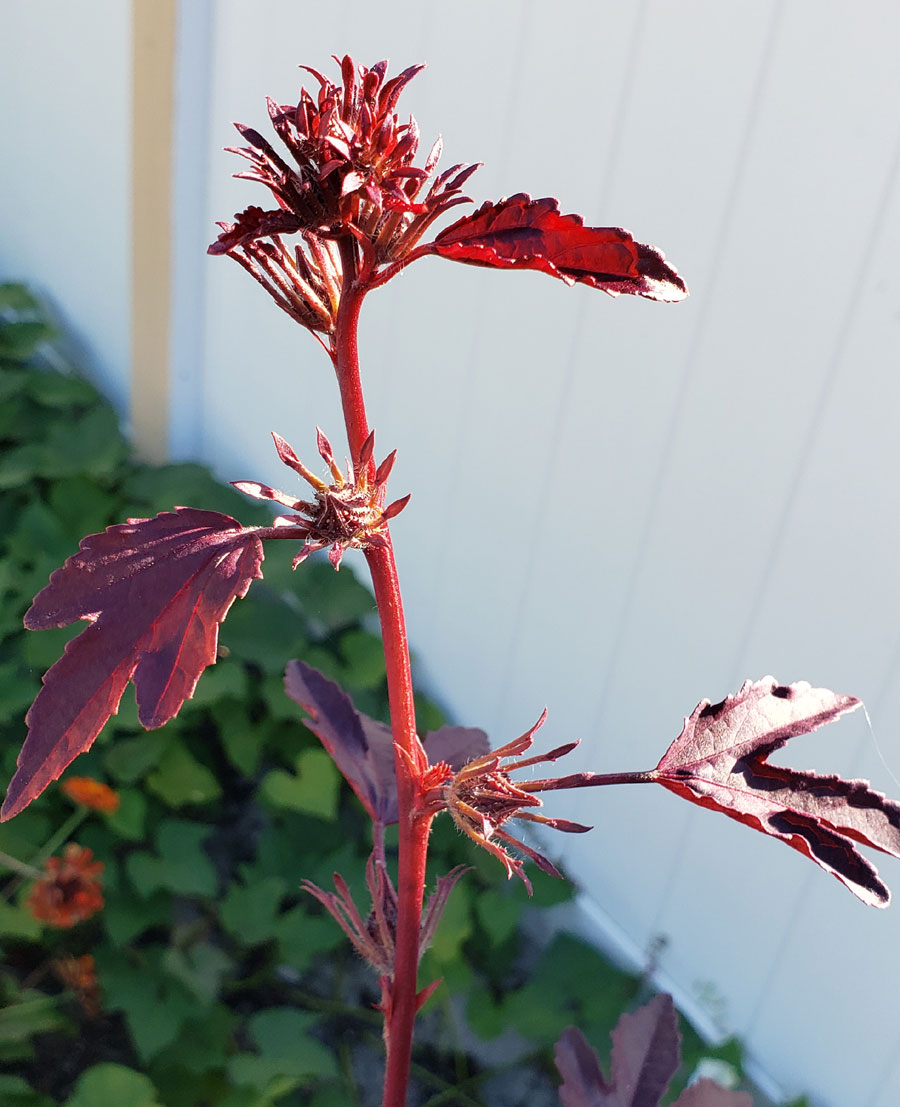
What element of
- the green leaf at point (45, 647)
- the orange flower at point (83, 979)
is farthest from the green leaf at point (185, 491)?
the orange flower at point (83, 979)

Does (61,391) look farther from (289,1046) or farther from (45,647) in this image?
(289,1046)

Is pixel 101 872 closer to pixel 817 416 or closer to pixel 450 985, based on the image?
pixel 450 985

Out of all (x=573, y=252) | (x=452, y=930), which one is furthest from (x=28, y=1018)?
(x=573, y=252)

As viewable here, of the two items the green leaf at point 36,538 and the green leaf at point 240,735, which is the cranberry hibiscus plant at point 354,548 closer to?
the green leaf at point 240,735

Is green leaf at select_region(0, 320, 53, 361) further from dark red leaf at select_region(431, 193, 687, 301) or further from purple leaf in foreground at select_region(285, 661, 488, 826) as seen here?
dark red leaf at select_region(431, 193, 687, 301)

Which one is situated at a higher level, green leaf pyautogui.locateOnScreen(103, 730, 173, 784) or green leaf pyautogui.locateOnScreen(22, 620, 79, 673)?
green leaf pyautogui.locateOnScreen(22, 620, 79, 673)

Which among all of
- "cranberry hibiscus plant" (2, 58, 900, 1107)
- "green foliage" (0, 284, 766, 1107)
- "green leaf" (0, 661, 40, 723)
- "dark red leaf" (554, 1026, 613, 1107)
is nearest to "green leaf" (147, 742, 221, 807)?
"green foliage" (0, 284, 766, 1107)
